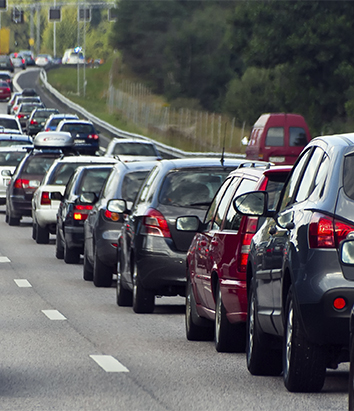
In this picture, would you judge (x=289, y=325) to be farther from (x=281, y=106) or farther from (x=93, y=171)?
(x=281, y=106)

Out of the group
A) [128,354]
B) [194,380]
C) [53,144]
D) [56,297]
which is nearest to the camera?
[194,380]

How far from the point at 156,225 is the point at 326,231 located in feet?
17.8

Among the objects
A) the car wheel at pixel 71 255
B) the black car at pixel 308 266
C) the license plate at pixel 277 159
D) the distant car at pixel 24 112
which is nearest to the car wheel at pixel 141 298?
the black car at pixel 308 266

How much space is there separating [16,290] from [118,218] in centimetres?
152

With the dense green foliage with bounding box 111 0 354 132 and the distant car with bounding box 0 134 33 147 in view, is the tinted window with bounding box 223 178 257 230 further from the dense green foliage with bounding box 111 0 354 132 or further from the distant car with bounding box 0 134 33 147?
the dense green foliage with bounding box 111 0 354 132

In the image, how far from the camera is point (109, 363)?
368 inches

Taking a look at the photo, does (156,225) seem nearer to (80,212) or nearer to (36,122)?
(80,212)

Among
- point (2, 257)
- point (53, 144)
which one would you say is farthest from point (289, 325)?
point (53, 144)

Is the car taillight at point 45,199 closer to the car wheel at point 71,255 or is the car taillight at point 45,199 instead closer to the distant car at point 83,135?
the car wheel at point 71,255

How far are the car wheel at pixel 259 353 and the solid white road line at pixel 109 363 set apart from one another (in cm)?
92

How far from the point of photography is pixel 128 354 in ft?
32.6

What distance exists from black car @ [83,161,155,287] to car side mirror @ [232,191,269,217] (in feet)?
22.4

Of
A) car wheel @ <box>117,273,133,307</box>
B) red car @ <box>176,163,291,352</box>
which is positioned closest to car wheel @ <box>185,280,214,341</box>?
red car @ <box>176,163,291,352</box>

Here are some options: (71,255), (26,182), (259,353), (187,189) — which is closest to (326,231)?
(259,353)
